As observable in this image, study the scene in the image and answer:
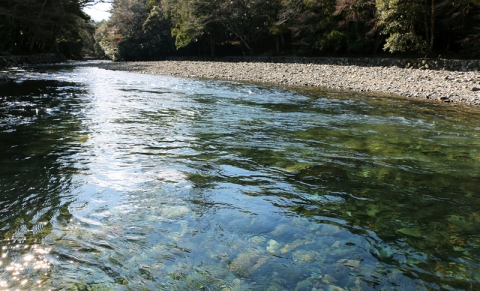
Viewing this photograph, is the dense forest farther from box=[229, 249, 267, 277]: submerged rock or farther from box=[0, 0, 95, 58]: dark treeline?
box=[229, 249, 267, 277]: submerged rock

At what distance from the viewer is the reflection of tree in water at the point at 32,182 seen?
9.23ft

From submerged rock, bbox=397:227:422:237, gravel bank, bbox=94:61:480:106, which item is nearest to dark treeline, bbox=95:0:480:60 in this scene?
gravel bank, bbox=94:61:480:106

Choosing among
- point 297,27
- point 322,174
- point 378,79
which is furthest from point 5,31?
point 322,174

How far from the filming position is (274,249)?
3129 mm

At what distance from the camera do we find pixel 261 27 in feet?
114

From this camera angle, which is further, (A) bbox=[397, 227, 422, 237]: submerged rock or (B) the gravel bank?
(B) the gravel bank

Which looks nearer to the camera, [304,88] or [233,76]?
[304,88]

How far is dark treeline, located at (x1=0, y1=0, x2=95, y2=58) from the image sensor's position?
24.8m

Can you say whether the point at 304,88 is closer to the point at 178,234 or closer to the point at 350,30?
the point at 178,234

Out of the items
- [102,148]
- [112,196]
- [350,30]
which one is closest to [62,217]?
[112,196]

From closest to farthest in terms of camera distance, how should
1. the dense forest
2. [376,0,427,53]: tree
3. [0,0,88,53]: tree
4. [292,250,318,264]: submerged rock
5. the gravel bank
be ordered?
[292,250,318,264]: submerged rock → the gravel bank → [376,0,427,53]: tree → the dense forest → [0,0,88,53]: tree

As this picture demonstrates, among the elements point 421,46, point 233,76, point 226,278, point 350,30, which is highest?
point 350,30

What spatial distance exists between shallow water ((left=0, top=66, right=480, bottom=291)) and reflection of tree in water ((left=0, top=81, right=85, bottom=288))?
0.06 ft

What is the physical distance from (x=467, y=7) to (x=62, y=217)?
23778 millimetres
